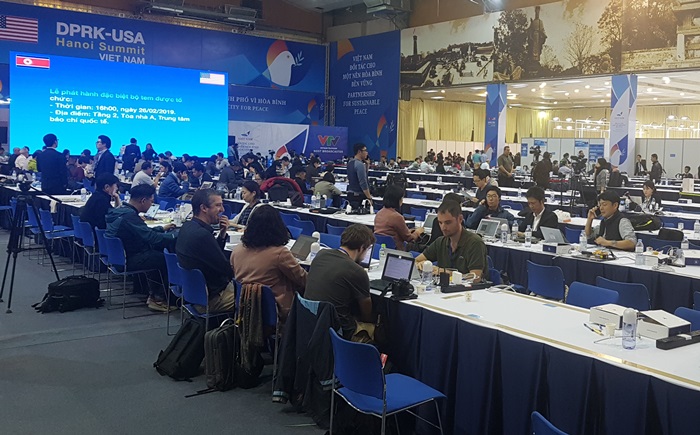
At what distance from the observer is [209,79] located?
66.7 feet

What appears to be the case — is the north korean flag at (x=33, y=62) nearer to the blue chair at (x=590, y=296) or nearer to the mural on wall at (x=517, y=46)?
the mural on wall at (x=517, y=46)

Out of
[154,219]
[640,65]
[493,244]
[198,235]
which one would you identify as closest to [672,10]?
[640,65]

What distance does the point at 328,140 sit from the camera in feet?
78.0

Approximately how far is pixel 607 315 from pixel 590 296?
0.73 metres

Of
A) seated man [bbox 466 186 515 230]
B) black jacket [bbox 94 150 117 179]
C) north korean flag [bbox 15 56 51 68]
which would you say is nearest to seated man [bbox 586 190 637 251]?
seated man [bbox 466 186 515 230]

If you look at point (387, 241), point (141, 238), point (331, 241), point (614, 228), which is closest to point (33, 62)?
point (141, 238)

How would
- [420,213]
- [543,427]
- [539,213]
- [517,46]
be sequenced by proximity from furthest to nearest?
[517,46] → [420,213] → [539,213] → [543,427]

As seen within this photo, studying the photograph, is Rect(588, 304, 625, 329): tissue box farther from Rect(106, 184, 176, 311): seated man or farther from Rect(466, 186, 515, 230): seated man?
Rect(106, 184, 176, 311): seated man

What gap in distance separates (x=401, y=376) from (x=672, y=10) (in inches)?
588

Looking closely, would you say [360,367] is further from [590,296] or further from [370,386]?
[590,296]

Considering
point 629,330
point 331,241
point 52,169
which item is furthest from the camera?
point 52,169

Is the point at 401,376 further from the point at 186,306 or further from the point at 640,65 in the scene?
the point at 640,65

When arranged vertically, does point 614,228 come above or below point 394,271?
above

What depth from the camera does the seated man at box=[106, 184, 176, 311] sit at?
6.23 meters
